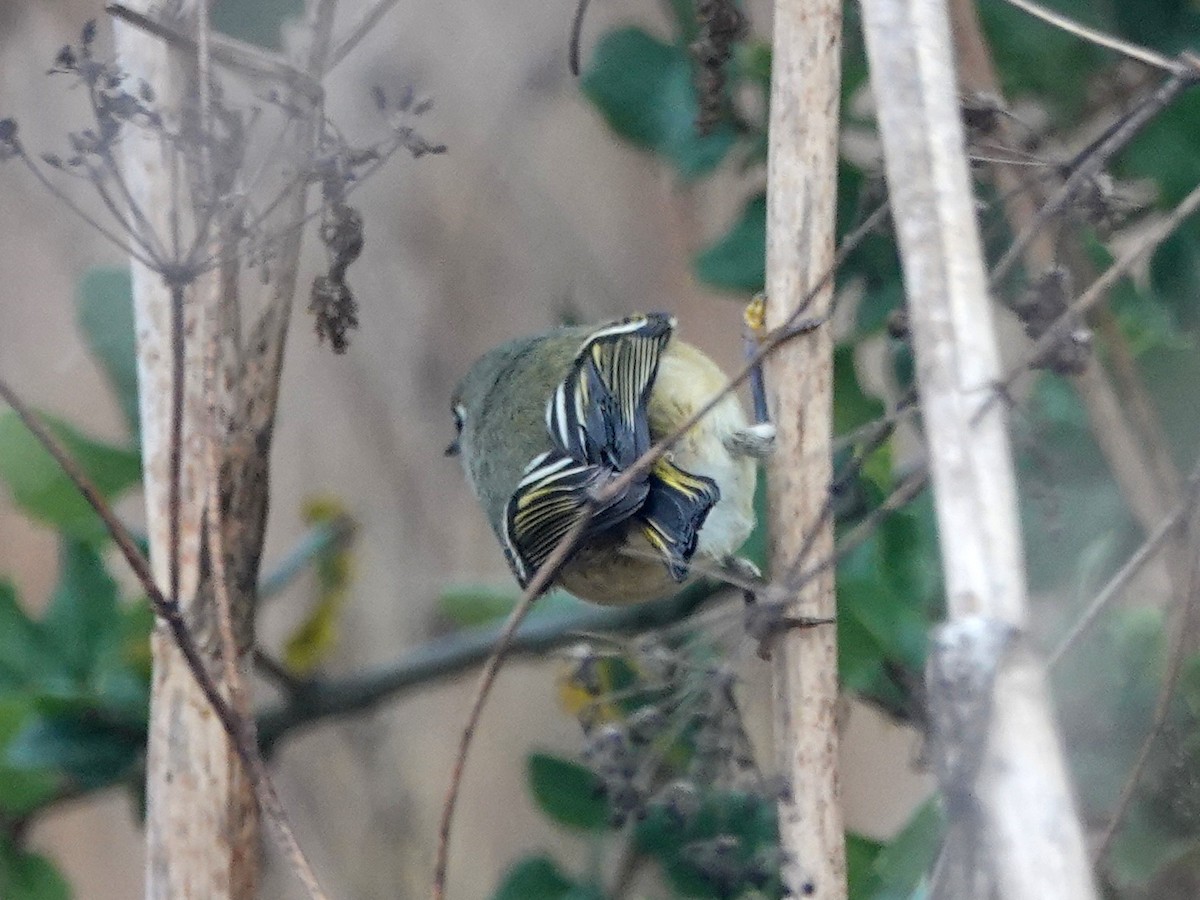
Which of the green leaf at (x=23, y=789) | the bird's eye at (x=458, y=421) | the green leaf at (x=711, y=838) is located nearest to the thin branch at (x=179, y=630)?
the green leaf at (x=711, y=838)

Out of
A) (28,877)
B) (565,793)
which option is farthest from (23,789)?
(565,793)

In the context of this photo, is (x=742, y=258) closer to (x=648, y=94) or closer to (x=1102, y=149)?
(x=648, y=94)

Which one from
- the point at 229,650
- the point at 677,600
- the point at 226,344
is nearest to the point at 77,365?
the point at 677,600

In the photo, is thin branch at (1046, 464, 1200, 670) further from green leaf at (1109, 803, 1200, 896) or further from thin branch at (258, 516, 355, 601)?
thin branch at (258, 516, 355, 601)

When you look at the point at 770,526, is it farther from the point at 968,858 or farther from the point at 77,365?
the point at 77,365

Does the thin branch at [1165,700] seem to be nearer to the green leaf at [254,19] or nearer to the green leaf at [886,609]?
the green leaf at [886,609]

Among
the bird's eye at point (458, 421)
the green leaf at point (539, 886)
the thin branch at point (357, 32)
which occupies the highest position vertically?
the thin branch at point (357, 32)
